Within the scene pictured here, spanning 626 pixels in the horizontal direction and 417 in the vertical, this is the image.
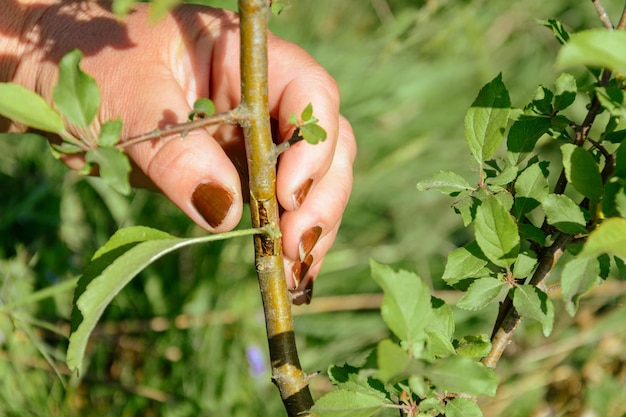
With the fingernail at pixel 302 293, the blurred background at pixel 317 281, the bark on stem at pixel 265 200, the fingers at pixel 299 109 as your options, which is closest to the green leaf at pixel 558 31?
the bark on stem at pixel 265 200

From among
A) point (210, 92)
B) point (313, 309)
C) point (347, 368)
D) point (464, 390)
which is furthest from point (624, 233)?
point (313, 309)

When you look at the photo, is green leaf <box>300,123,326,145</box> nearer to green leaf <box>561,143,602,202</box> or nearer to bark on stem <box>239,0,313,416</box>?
bark on stem <box>239,0,313,416</box>

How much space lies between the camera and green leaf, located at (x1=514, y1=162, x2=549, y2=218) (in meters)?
0.58

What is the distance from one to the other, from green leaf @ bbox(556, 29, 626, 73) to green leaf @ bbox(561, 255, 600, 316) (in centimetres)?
16

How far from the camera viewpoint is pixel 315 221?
0.93 meters

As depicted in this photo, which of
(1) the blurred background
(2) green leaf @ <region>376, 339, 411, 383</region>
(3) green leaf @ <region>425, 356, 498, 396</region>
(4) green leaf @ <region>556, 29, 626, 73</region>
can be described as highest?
(4) green leaf @ <region>556, 29, 626, 73</region>

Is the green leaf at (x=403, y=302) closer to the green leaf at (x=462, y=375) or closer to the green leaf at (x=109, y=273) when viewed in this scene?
the green leaf at (x=462, y=375)

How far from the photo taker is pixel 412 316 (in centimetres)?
46

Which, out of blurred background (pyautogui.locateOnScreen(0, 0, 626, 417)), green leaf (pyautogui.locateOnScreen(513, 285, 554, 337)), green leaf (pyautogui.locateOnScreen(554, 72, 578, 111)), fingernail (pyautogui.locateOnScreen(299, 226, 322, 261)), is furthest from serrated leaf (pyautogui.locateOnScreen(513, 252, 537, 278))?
blurred background (pyautogui.locateOnScreen(0, 0, 626, 417))

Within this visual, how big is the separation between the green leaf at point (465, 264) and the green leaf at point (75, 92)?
0.31m

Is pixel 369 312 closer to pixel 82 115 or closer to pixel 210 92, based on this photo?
pixel 210 92

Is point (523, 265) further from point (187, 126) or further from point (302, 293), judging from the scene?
point (302, 293)

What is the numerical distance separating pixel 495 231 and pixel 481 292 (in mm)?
58

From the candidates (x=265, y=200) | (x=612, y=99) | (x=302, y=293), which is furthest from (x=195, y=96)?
(x=612, y=99)
